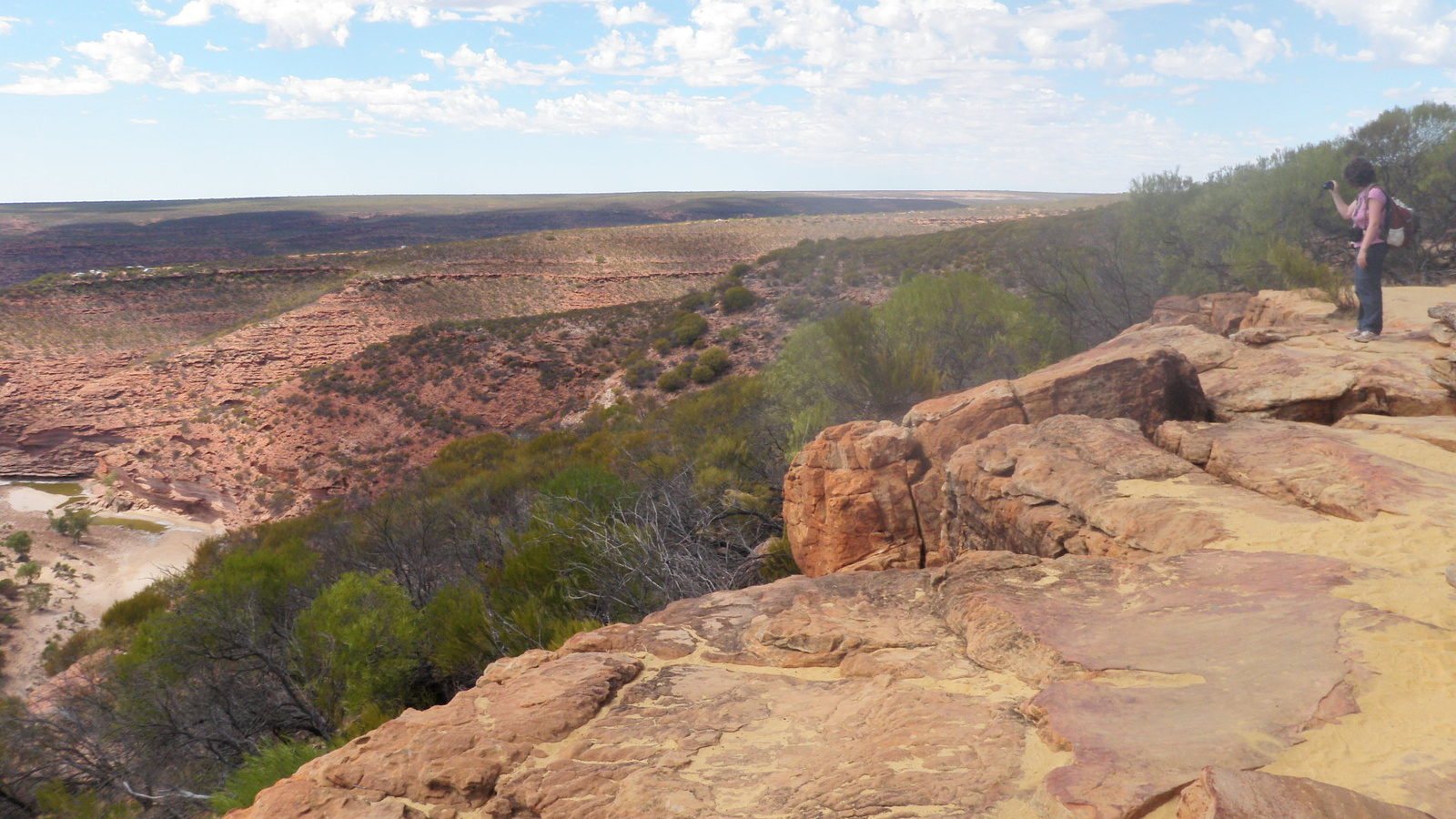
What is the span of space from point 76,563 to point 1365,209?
96.2 feet

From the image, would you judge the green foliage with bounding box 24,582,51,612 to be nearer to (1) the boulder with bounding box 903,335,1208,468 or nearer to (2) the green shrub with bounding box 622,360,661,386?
(2) the green shrub with bounding box 622,360,661,386

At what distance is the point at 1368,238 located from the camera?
318 inches

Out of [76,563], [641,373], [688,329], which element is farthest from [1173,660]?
[76,563]

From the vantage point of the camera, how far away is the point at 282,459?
26.1 meters

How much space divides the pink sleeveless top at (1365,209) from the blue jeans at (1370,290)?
0.59 ft

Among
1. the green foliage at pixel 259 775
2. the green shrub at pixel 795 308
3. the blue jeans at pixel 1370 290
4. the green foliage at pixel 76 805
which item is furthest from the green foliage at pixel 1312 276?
the green foliage at pixel 76 805

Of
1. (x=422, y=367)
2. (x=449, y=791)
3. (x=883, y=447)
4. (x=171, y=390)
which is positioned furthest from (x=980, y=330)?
(x=171, y=390)

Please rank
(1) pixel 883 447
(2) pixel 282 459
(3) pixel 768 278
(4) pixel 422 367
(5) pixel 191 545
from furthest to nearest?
1. (3) pixel 768 278
2. (4) pixel 422 367
3. (2) pixel 282 459
4. (5) pixel 191 545
5. (1) pixel 883 447

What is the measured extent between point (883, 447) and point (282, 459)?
24.8 m

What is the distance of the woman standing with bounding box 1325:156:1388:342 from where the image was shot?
8.07 m

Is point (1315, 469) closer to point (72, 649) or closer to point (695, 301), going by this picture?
point (72, 649)

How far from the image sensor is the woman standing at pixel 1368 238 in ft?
26.5

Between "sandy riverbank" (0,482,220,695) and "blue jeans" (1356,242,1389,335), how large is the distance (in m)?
20.7

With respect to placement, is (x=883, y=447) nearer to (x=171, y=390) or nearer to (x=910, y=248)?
(x=910, y=248)
